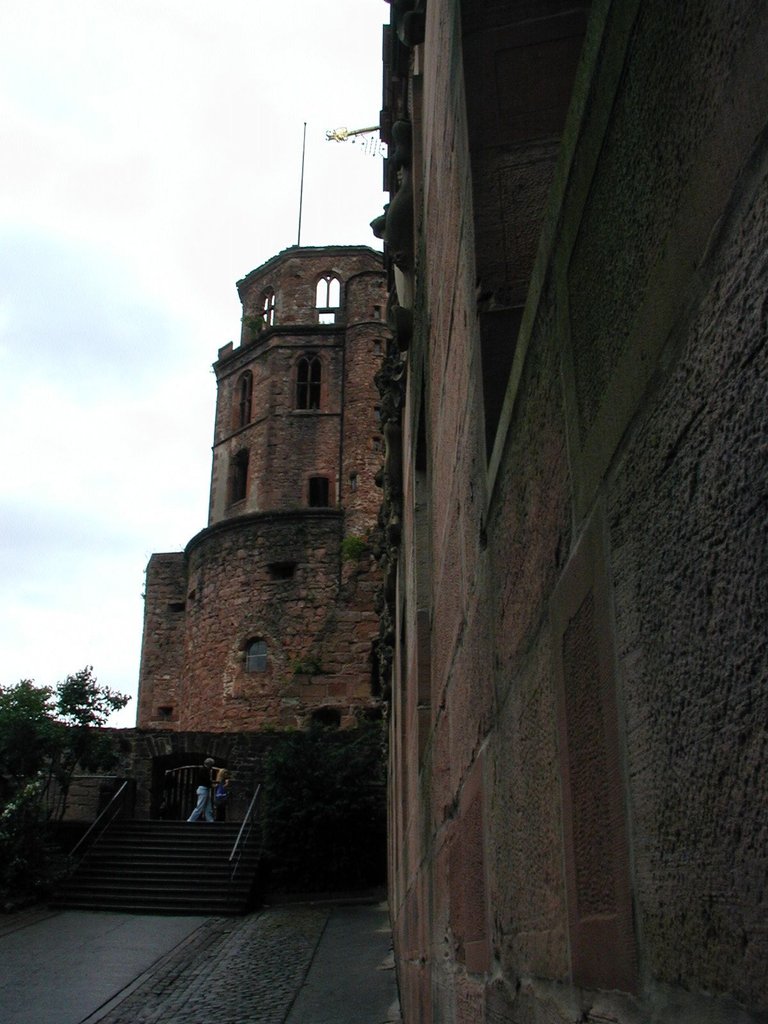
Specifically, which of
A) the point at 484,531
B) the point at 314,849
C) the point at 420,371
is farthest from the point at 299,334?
the point at 484,531

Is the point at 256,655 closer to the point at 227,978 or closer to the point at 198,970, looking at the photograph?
the point at 198,970

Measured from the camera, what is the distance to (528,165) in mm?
2320

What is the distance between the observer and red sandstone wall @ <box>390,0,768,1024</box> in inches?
30.5

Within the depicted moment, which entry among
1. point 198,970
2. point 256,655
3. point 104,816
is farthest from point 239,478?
point 198,970

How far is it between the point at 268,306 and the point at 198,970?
101 feet

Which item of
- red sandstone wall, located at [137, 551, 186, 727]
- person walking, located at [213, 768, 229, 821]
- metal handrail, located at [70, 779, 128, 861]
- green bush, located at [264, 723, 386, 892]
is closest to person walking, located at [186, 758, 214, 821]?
person walking, located at [213, 768, 229, 821]

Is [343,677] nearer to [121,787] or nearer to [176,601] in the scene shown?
[121,787]

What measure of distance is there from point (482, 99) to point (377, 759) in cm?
1696

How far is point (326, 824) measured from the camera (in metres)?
17.1

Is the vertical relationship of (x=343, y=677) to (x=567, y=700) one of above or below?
above

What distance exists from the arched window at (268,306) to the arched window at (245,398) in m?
2.40

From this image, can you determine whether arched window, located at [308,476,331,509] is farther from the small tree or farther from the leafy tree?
the leafy tree

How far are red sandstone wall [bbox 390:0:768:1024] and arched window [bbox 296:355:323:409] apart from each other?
33.0m

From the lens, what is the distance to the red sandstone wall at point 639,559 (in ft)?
2.54
